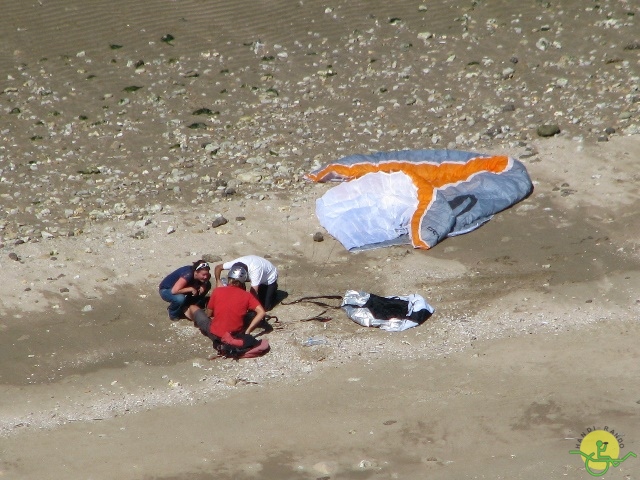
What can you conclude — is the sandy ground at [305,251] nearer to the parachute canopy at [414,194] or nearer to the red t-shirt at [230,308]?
the parachute canopy at [414,194]

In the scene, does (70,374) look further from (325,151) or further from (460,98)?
(460,98)

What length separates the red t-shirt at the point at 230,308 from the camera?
25.8ft

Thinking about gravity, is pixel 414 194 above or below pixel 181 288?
above

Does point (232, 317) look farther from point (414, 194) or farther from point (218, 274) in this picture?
point (414, 194)

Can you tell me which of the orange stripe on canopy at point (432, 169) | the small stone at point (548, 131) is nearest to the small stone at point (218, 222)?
the orange stripe on canopy at point (432, 169)

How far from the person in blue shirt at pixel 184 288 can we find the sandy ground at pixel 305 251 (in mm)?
201

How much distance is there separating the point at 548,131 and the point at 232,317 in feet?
17.4

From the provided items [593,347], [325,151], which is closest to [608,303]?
[593,347]

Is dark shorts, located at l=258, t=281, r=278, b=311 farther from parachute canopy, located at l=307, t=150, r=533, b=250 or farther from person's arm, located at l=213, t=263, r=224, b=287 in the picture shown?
parachute canopy, located at l=307, t=150, r=533, b=250

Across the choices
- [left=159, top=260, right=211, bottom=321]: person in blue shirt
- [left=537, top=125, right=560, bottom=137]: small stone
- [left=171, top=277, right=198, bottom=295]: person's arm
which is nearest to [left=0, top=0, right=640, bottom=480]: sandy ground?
[left=537, top=125, right=560, bottom=137]: small stone

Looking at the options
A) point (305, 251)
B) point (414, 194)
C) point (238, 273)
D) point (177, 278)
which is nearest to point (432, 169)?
point (414, 194)

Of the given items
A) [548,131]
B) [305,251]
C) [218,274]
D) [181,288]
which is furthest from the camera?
[548,131]

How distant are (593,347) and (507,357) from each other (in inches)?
28.4

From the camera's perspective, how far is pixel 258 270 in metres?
8.35
